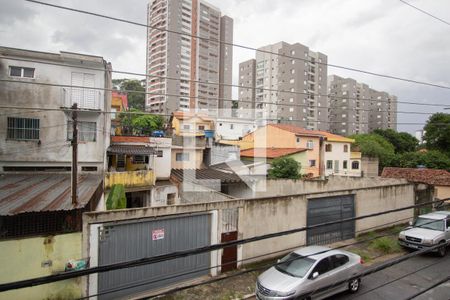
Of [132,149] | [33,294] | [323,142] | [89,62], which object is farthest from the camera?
[323,142]

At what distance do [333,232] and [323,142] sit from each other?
67.7 feet

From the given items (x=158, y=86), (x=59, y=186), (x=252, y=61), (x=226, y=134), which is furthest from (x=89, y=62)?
(x=252, y=61)

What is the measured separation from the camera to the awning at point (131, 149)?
19636 mm

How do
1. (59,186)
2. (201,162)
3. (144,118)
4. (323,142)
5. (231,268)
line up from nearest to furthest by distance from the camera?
(231,268) < (59,186) < (201,162) < (323,142) < (144,118)

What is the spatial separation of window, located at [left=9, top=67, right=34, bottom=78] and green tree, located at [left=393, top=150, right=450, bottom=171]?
40689 millimetres

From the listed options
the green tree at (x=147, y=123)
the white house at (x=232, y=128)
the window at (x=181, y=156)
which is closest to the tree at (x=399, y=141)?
the white house at (x=232, y=128)

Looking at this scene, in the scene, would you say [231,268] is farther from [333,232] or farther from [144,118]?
[144,118]

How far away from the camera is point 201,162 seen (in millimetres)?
26906

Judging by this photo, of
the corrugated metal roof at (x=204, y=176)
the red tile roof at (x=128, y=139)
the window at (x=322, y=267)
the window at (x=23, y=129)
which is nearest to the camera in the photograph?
the window at (x=322, y=267)

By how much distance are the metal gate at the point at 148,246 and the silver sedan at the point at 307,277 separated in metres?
2.34

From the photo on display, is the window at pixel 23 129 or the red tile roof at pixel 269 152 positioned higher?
the window at pixel 23 129

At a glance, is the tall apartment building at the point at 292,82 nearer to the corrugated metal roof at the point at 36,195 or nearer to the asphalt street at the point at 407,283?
the corrugated metal roof at the point at 36,195

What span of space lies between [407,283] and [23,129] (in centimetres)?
2069

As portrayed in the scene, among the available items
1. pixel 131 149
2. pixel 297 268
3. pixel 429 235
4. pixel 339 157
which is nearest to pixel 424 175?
pixel 339 157
